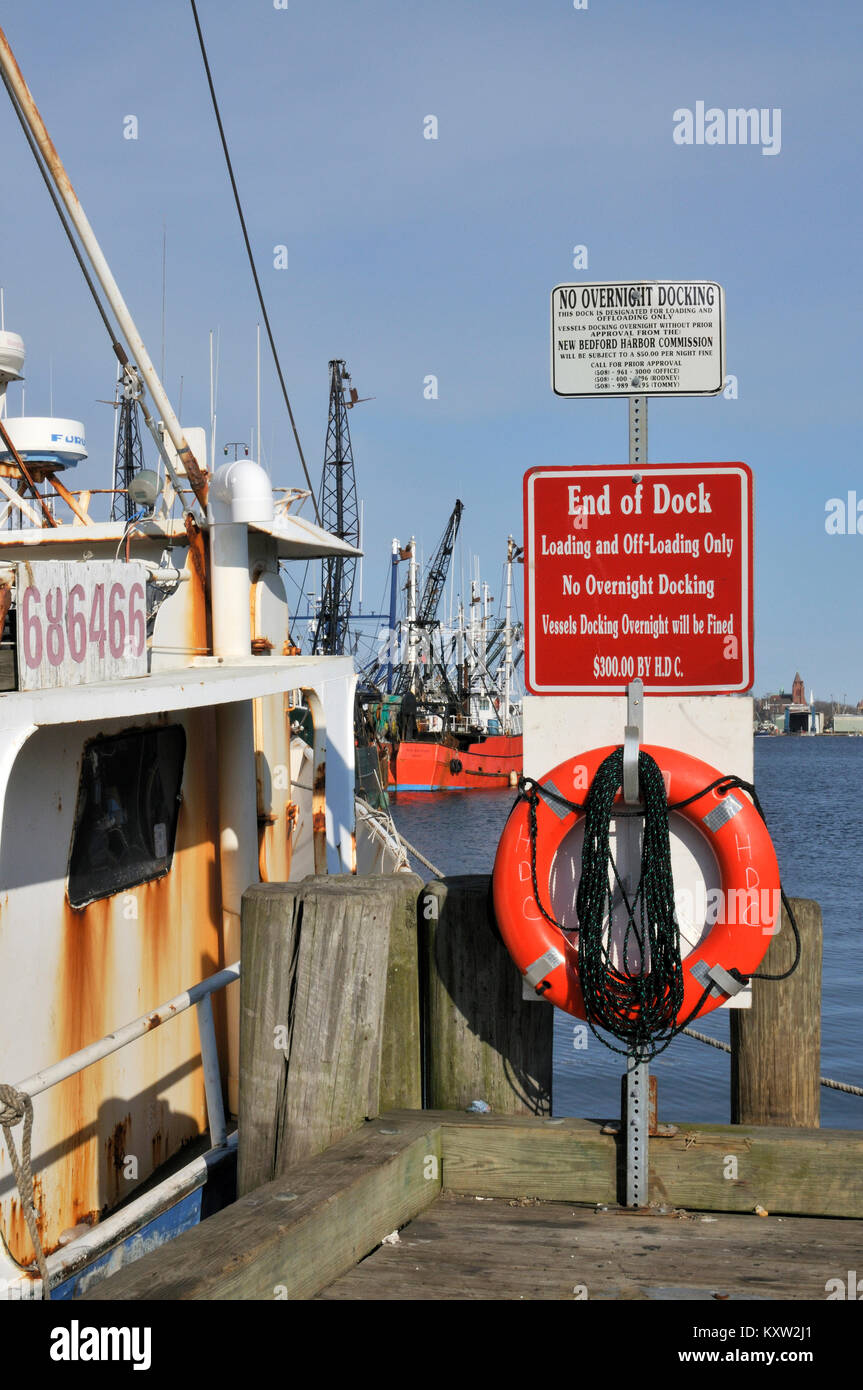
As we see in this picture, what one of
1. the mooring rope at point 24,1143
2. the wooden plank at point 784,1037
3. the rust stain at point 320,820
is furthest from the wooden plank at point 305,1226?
the rust stain at point 320,820

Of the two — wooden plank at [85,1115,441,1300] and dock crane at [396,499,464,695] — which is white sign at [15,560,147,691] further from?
dock crane at [396,499,464,695]

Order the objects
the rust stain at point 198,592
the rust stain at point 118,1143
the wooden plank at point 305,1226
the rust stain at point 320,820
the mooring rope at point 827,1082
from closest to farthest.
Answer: the wooden plank at point 305,1226
the mooring rope at point 827,1082
the rust stain at point 118,1143
the rust stain at point 198,592
the rust stain at point 320,820

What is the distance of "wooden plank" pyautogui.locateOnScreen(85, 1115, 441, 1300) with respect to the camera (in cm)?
259

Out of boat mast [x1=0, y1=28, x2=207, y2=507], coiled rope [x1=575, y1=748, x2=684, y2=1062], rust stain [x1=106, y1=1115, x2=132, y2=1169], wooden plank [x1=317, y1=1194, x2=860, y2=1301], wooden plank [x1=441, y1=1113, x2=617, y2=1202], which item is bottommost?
rust stain [x1=106, y1=1115, x2=132, y2=1169]

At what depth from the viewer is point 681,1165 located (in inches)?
139

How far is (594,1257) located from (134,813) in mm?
3019

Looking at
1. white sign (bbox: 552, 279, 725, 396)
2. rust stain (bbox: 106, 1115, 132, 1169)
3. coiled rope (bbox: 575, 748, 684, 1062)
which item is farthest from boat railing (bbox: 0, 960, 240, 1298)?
white sign (bbox: 552, 279, 725, 396)

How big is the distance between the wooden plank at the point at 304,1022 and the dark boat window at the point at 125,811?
1.68 m

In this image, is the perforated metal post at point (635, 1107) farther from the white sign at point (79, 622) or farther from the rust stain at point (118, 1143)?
the rust stain at point (118, 1143)

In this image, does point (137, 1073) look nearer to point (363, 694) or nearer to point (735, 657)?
point (735, 657)

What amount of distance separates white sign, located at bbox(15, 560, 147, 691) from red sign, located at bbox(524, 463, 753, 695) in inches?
60.5

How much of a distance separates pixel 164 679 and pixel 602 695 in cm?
188

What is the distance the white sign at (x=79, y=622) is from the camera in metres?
4.05
